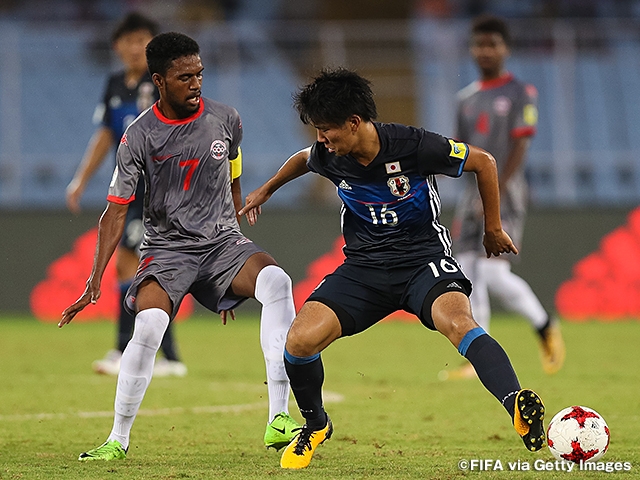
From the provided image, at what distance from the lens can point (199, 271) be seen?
17.1ft

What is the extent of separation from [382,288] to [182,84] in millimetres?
1334

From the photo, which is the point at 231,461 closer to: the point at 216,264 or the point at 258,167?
the point at 216,264

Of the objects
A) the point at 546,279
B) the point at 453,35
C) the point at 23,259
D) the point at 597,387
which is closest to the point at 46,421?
the point at 597,387

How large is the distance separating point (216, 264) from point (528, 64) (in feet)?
37.4

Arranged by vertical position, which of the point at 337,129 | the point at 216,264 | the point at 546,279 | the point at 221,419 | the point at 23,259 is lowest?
the point at 546,279

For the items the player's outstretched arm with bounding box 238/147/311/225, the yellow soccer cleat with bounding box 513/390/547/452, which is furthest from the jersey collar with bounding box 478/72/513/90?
the yellow soccer cleat with bounding box 513/390/547/452

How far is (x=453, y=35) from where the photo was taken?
15.9m

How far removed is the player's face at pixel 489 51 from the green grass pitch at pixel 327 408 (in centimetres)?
236

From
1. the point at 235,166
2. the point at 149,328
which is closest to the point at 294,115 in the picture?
the point at 235,166

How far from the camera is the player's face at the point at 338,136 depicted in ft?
15.1

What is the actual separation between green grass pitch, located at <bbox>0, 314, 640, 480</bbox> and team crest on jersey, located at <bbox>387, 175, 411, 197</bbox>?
1169mm

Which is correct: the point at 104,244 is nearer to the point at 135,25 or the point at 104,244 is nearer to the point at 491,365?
the point at 491,365

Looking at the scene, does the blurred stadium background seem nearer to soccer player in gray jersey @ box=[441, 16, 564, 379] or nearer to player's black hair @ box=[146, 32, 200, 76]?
soccer player in gray jersey @ box=[441, 16, 564, 379]

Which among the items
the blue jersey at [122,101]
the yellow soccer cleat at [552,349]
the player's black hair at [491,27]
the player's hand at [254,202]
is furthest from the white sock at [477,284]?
the player's hand at [254,202]
